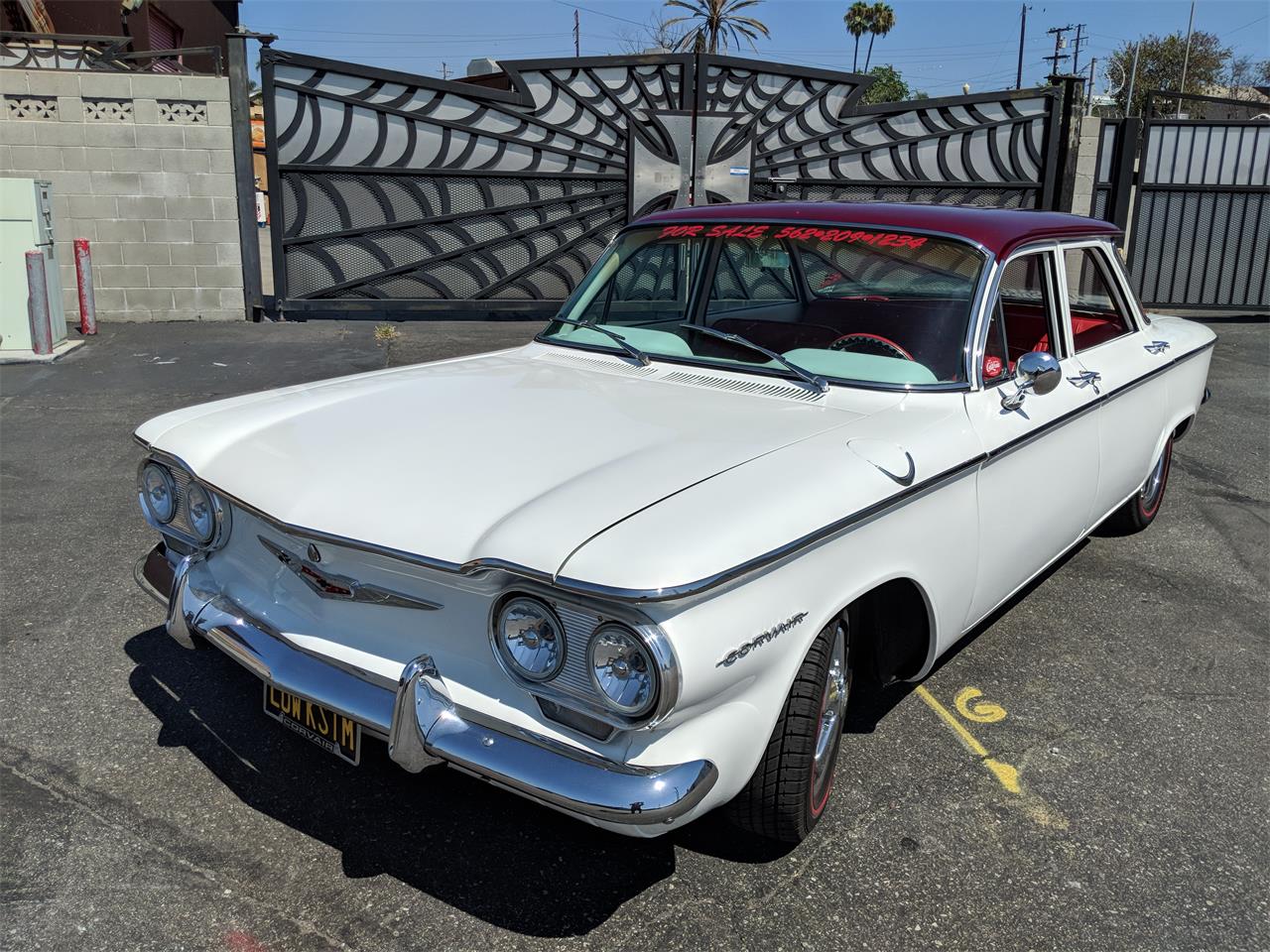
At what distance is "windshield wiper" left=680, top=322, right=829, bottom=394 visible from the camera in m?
3.26

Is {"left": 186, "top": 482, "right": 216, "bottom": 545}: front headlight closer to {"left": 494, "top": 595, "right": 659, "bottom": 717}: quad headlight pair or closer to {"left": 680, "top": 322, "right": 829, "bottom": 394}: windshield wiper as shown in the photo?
{"left": 494, "top": 595, "right": 659, "bottom": 717}: quad headlight pair

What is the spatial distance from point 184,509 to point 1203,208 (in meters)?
12.7

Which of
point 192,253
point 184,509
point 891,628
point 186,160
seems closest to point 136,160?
point 186,160

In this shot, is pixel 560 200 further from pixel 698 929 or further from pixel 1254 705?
pixel 698 929

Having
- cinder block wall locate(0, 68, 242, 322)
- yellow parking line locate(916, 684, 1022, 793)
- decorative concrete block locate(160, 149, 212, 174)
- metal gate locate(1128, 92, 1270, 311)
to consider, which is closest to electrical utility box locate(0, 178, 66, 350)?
cinder block wall locate(0, 68, 242, 322)

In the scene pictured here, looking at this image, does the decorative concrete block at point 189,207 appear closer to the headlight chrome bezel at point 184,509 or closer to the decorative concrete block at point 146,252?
the decorative concrete block at point 146,252

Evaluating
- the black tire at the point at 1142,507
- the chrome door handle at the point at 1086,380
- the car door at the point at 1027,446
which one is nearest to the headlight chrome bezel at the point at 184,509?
the car door at the point at 1027,446

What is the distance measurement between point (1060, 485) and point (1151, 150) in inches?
418

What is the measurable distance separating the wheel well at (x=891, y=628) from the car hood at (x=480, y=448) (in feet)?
1.62

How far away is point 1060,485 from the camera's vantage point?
365 centimetres

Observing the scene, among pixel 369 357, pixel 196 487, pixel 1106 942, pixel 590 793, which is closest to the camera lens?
pixel 590 793

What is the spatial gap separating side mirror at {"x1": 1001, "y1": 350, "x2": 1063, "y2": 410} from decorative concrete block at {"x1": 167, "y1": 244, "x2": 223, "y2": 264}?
9.58 metres

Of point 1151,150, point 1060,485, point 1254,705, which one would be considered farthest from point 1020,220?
point 1151,150

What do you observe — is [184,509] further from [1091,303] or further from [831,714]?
[1091,303]
